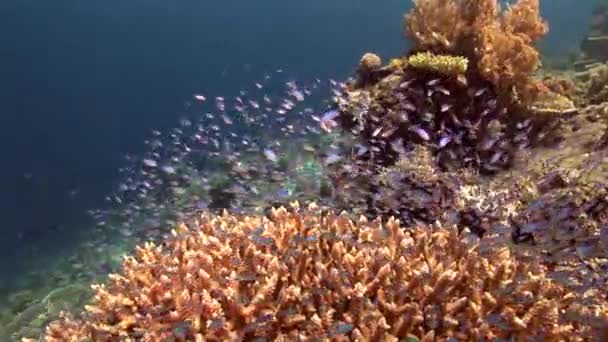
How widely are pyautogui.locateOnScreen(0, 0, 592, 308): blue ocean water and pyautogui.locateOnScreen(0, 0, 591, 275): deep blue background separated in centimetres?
23

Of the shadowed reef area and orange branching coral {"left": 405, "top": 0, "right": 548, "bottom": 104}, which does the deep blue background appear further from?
orange branching coral {"left": 405, "top": 0, "right": 548, "bottom": 104}

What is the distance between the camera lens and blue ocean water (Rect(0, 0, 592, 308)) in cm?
4688

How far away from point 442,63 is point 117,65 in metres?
95.2

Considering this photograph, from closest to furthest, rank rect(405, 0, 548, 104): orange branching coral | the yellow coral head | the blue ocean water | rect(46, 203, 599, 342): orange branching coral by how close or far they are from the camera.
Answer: rect(46, 203, 599, 342): orange branching coral < the yellow coral head < rect(405, 0, 548, 104): orange branching coral < the blue ocean water

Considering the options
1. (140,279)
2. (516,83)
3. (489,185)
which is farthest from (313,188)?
(140,279)

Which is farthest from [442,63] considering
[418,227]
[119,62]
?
[119,62]

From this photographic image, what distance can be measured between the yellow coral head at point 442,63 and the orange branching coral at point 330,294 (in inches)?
160

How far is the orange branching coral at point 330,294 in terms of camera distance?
4.12 m

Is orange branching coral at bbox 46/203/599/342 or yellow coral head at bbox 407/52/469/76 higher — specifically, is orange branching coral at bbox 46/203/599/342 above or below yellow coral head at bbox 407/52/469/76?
below

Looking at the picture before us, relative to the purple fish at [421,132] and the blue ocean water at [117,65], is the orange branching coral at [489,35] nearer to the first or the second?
the purple fish at [421,132]

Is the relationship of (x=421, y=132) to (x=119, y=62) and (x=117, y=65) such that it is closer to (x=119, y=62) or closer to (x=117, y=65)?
(x=117, y=65)

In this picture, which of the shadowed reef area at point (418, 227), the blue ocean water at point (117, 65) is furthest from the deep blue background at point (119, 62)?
the shadowed reef area at point (418, 227)

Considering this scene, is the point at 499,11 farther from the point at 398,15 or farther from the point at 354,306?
the point at 398,15

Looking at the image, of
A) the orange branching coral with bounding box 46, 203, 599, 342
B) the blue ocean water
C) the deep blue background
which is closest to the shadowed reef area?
the orange branching coral with bounding box 46, 203, 599, 342
